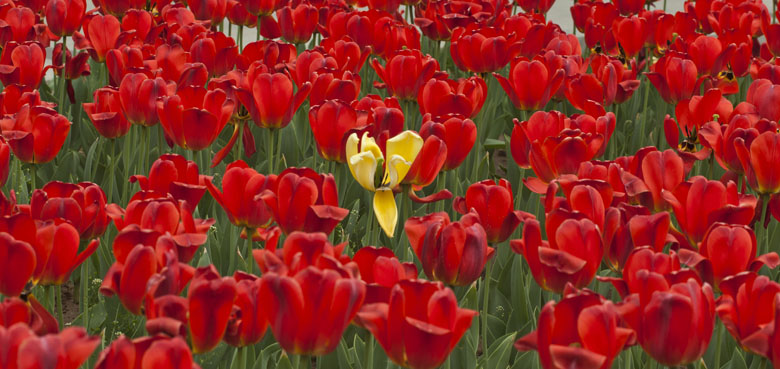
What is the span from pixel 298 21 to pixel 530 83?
138 cm

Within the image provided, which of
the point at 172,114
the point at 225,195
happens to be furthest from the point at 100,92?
the point at 225,195

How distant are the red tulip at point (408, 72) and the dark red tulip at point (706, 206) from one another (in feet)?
4.72

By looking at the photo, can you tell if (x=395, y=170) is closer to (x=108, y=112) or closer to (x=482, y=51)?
(x=108, y=112)

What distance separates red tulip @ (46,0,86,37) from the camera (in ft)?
14.0

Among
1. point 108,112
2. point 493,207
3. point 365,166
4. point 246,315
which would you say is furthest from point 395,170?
point 108,112

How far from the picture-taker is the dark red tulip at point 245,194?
7.32ft

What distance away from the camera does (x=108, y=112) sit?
331 centimetres

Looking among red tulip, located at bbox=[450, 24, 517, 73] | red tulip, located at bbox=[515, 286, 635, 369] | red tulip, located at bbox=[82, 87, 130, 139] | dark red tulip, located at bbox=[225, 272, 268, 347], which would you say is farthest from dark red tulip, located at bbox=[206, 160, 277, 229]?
red tulip, located at bbox=[450, 24, 517, 73]

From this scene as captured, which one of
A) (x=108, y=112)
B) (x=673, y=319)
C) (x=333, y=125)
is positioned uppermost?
(x=673, y=319)

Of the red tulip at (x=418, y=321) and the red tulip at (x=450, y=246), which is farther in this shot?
the red tulip at (x=450, y=246)

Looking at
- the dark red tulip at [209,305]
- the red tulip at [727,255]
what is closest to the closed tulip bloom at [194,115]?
the dark red tulip at [209,305]

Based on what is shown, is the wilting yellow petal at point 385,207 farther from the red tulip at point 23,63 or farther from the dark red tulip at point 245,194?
the red tulip at point 23,63

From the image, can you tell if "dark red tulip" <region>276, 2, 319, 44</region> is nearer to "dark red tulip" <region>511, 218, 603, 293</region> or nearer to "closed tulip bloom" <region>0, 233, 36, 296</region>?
"dark red tulip" <region>511, 218, 603, 293</region>

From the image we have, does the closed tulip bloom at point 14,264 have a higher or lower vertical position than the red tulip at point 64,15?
higher
